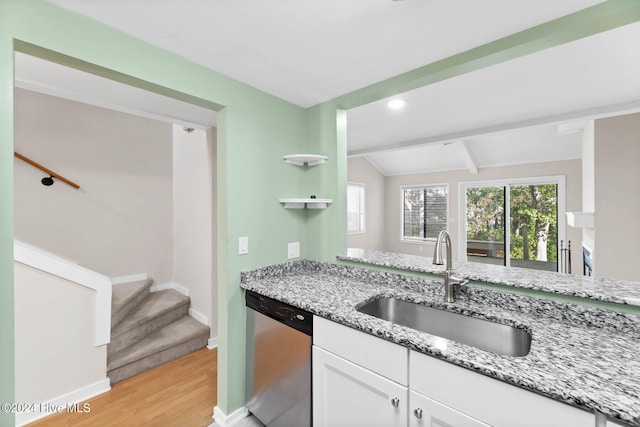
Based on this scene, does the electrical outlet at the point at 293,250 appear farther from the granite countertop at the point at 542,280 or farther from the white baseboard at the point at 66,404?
the white baseboard at the point at 66,404

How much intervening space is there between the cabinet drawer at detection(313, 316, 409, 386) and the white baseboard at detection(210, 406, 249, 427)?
0.94m

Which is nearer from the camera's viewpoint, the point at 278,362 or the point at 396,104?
the point at 278,362

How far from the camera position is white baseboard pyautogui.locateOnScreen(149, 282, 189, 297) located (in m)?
3.29

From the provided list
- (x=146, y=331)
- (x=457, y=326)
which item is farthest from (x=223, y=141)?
(x=146, y=331)

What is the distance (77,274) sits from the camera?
77.1 inches

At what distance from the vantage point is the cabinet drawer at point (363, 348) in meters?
1.10

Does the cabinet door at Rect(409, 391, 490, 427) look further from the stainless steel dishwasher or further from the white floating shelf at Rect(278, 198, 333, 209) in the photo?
the white floating shelf at Rect(278, 198, 333, 209)

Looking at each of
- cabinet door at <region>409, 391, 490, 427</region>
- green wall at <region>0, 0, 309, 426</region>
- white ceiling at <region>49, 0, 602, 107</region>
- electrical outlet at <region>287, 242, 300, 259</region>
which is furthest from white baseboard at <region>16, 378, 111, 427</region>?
white ceiling at <region>49, 0, 602, 107</region>

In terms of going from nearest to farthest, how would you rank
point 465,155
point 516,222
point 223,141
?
point 223,141 → point 465,155 → point 516,222

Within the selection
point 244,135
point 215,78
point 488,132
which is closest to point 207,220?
point 244,135

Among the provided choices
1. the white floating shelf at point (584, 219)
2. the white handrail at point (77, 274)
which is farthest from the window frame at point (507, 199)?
the white handrail at point (77, 274)

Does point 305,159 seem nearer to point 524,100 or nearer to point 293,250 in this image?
point 293,250

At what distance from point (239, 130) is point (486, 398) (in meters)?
1.84

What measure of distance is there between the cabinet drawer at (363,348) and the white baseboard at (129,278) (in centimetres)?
284
